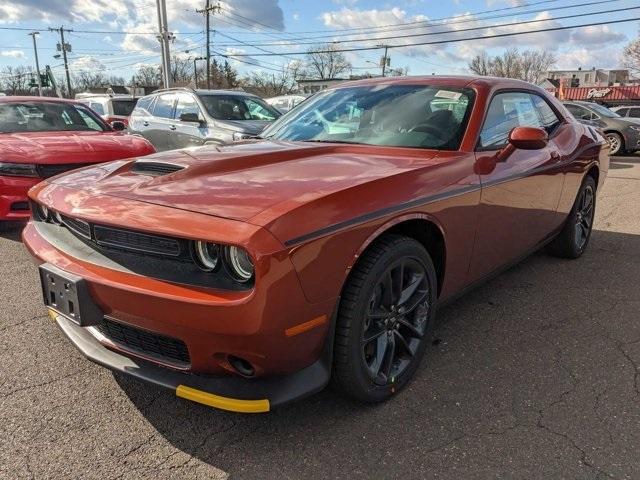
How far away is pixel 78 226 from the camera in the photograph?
92.9 inches

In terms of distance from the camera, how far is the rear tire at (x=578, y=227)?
4492 millimetres

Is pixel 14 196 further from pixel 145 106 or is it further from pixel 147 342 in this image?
pixel 145 106

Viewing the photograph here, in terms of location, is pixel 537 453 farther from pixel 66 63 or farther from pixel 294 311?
pixel 66 63

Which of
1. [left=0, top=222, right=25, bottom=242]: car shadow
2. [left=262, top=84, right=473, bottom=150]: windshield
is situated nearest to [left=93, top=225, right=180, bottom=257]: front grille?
[left=262, top=84, right=473, bottom=150]: windshield

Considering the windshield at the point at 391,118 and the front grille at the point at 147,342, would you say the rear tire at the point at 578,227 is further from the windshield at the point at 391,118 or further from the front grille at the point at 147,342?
the front grille at the point at 147,342

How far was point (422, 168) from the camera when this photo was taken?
2535 mm

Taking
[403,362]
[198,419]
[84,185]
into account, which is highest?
[84,185]

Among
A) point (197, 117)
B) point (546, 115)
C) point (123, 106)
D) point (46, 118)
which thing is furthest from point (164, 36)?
point (546, 115)

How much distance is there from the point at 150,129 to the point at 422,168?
25.6 ft

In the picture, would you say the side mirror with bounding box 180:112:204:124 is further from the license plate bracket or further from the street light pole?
the street light pole

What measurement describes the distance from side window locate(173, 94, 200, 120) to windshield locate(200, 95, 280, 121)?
16 centimetres

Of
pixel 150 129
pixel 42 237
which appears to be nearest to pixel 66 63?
pixel 150 129

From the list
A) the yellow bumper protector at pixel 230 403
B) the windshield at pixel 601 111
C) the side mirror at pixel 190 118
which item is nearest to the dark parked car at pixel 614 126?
the windshield at pixel 601 111

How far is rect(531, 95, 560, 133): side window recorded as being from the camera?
13.3 ft
